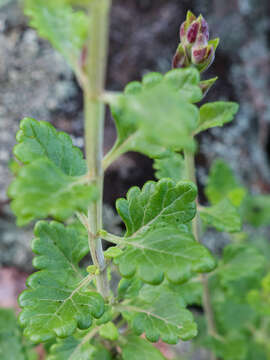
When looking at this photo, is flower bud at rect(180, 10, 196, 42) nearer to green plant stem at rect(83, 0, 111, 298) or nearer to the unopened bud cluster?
the unopened bud cluster

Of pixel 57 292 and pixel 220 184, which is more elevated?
pixel 220 184

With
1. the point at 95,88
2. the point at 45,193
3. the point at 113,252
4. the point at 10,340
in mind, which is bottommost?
the point at 10,340

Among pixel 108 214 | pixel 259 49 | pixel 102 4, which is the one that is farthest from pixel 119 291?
pixel 259 49

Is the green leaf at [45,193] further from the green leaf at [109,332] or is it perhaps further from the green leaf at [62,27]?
the green leaf at [109,332]

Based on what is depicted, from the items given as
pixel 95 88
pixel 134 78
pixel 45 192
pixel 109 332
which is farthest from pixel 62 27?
pixel 134 78

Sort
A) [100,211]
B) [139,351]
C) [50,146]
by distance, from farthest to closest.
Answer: [139,351], [50,146], [100,211]

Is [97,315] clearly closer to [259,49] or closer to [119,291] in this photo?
[119,291]

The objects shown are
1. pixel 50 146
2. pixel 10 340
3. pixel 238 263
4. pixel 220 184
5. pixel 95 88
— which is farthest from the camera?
pixel 220 184

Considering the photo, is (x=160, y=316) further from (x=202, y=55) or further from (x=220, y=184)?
(x=220, y=184)
